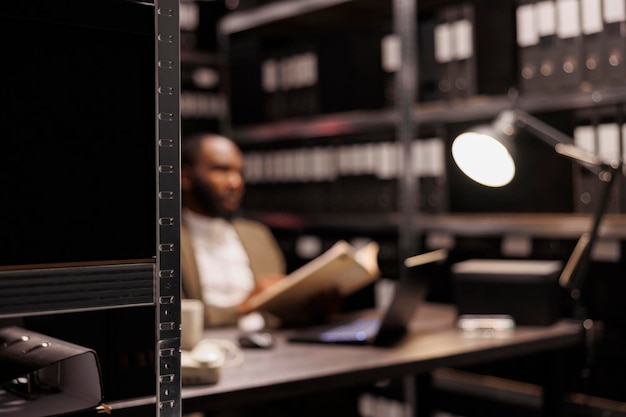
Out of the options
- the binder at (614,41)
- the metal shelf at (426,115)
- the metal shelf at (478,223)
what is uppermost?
the binder at (614,41)

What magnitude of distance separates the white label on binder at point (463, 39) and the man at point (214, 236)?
859mm

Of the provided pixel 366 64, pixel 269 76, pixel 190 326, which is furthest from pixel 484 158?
pixel 269 76

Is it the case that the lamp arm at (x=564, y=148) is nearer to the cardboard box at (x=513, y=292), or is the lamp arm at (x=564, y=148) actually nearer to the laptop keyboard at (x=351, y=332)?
the cardboard box at (x=513, y=292)

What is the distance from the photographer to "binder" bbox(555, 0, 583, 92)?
246 centimetres

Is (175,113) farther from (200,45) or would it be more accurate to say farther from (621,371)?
(200,45)

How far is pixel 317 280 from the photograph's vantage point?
81.9 inches

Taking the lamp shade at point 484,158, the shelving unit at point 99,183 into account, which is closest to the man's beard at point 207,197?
the lamp shade at point 484,158

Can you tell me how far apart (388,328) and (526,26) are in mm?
1195

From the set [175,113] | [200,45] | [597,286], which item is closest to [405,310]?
[597,286]

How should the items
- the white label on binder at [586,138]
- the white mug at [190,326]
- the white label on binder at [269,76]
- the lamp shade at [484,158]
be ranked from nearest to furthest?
the white mug at [190,326], the lamp shade at [484,158], the white label on binder at [586,138], the white label on binder at [269,76]

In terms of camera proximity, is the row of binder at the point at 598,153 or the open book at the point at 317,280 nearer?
Result: the open book at the point at 317,280

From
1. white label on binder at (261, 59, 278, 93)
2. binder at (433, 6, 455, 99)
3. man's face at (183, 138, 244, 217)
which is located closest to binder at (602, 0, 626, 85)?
binder at (433, 6, 455, 99)

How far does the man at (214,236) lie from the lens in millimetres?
2877

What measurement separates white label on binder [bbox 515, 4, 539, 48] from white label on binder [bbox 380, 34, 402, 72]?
20.5 inches
